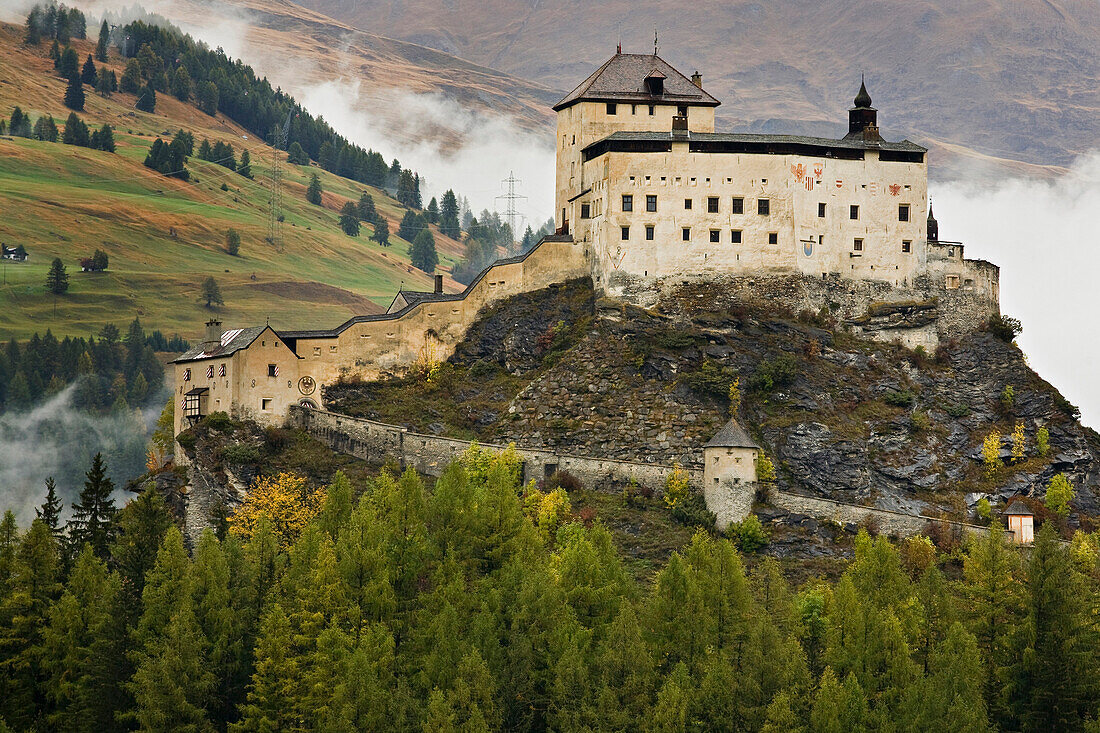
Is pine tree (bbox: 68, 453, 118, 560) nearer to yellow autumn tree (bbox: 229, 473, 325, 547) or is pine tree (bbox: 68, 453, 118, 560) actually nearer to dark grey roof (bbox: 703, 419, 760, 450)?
yellow autumn tree (bbox: 229, 473, 325, 547)

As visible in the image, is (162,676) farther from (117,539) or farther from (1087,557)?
(1087,557)

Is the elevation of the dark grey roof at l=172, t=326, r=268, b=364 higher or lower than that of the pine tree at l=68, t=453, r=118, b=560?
higher

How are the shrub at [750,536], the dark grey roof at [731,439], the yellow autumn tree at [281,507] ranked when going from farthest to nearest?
the yellow autumn tree at [281,507]
the dark grey roof at [731,439]
the shrub at [750,536]

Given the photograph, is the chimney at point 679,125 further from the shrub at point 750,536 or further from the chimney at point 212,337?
the chimney at point 212,337

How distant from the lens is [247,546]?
79875 millimetres

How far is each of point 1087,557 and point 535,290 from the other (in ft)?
126

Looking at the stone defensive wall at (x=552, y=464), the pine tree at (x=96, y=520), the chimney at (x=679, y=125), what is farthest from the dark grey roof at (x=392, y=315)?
the pine tree at (x=96, y=520)

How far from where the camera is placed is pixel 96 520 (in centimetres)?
8412

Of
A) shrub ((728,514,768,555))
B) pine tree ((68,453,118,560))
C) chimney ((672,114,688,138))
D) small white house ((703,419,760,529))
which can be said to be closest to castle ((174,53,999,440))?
chimney ((672,114,688,138))

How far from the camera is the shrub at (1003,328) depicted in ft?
326

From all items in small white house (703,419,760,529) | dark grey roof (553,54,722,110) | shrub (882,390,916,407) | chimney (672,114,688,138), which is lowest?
small white house (703,419,760,529)

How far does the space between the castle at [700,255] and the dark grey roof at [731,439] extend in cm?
1370

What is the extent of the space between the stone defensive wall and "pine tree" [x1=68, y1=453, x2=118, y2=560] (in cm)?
1306

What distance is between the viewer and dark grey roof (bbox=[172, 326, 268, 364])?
94250 mm
